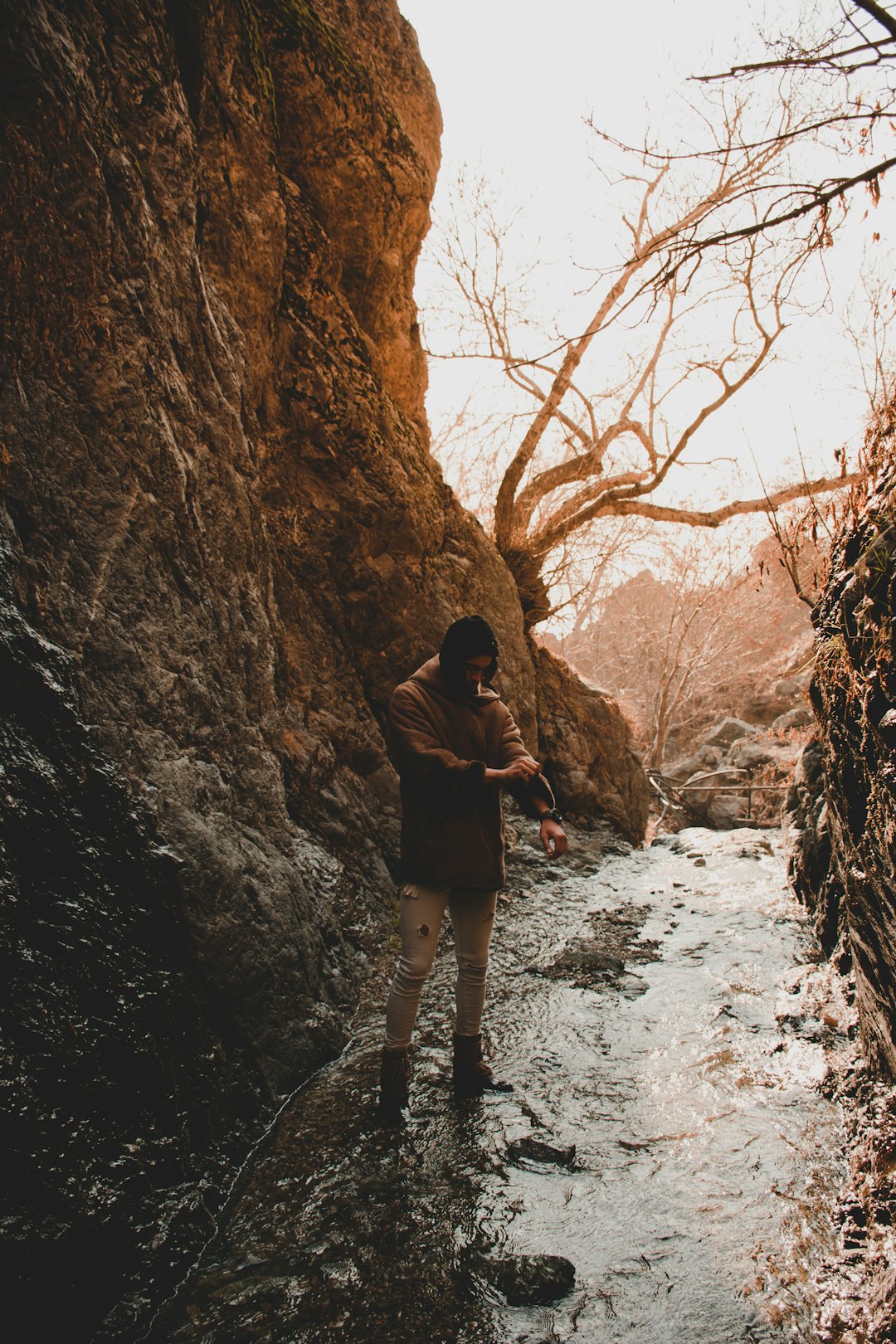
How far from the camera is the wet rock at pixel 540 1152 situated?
2.90m

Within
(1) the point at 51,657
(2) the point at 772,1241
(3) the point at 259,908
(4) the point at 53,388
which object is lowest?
(2) the point at 772,1241

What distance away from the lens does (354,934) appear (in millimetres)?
5078

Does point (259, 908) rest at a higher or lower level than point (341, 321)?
lower

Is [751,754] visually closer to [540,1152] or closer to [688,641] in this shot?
[688,641]

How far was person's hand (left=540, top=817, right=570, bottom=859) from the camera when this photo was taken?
3.33 m

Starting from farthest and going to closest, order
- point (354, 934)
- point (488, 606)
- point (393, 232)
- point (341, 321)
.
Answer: point (488, 606), point (393, 232), point (341, 321), point (354, 934)

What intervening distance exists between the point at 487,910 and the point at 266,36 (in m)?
7.98

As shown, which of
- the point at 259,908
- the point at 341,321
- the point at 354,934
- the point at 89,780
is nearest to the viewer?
the point at 89,780

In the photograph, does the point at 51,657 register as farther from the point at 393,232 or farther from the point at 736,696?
the point at 736,696

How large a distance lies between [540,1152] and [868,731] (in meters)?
2.28

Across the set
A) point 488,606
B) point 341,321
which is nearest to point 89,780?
point 341,321

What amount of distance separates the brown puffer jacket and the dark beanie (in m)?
0.10

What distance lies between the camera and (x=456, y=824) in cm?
327

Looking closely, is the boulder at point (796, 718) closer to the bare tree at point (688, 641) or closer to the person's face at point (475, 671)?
the bare tree at point (688, 641)
